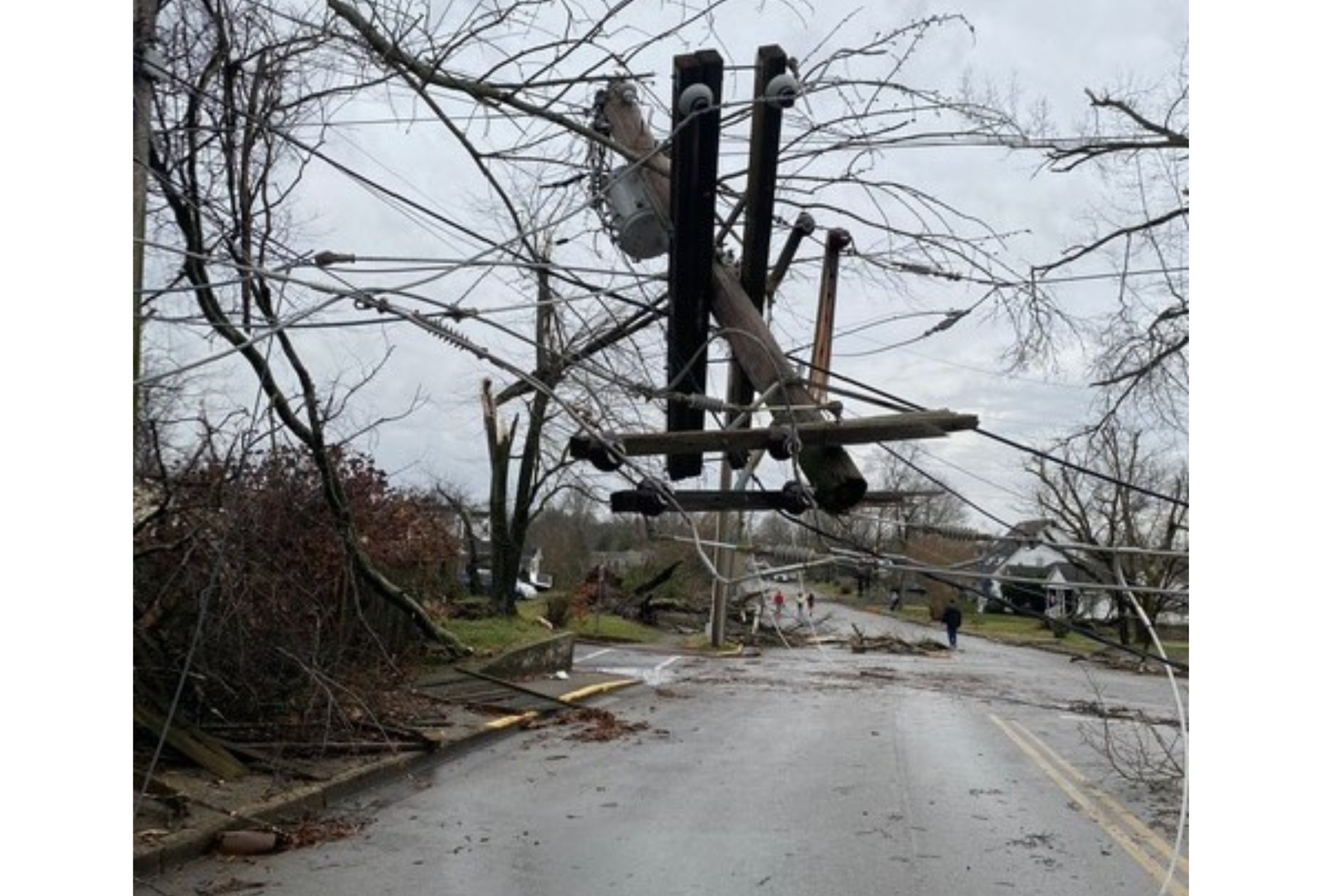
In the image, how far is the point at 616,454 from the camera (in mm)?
4398

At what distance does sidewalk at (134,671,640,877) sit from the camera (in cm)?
A: 787

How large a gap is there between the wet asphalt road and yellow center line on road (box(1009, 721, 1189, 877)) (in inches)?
1.5

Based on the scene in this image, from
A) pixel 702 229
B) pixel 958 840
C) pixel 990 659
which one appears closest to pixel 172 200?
pixel 702 229

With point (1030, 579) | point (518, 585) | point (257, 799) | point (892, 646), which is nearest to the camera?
point (1030, 579)

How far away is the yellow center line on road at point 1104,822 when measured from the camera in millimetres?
7918

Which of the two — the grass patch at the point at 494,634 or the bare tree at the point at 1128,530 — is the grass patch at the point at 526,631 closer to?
the grass patch at the point at 494,634

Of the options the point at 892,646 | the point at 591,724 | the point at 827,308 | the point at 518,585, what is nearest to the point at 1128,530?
the point at 591,724

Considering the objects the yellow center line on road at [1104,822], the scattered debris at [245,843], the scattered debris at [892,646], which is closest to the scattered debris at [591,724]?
the yellow center line on road at [1104,822]

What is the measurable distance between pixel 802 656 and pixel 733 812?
2566cm

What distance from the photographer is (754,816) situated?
31.5 feet

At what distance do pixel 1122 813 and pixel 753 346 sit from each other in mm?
7082

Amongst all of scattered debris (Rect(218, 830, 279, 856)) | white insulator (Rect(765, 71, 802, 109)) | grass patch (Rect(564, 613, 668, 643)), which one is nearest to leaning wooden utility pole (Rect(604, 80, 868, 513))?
white insulator (Rect(765, 71, 802, 109))

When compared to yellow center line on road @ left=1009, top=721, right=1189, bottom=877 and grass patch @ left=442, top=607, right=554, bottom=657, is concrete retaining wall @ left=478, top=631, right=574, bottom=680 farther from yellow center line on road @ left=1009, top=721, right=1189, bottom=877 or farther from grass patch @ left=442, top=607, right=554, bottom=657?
yellow center line on road @ left=1009, top=721, right=1189, bottom=877

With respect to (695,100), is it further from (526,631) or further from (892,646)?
(892,646)
